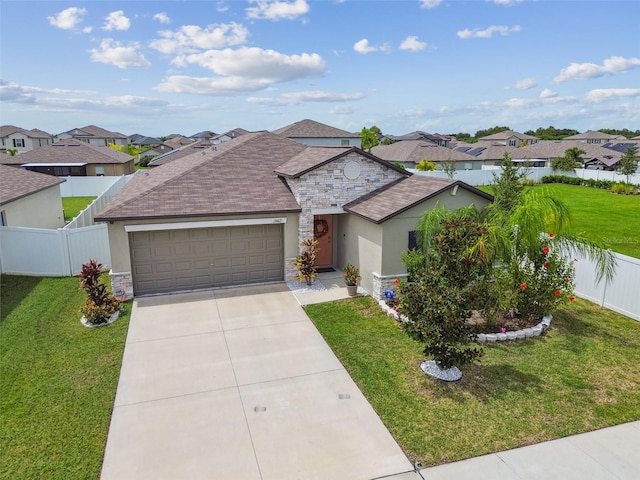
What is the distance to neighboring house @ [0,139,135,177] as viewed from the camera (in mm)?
37969

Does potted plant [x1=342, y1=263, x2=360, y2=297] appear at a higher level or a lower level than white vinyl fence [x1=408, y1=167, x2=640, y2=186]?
lower

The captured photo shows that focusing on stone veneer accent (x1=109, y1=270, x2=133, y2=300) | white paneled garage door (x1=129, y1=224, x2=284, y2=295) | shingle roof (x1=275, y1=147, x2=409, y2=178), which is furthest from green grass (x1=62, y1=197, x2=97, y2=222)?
shingle roof (x1=275, y1=147, x2=409, y2=178)

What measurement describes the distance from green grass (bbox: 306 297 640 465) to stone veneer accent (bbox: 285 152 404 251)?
14.6 ft

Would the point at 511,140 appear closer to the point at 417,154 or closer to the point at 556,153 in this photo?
the point at 556,153

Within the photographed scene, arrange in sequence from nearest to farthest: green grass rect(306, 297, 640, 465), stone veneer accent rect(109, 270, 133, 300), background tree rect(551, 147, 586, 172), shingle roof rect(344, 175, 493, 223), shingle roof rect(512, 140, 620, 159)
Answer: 1. green grass rect(306, 297, 640, 465)
2. shingle roof rect(344, 175, 493, 223)
3. stone veneer accent rect(109, 270, 133, 300)
4. background tree rect(551, 147, 586, 172)
5. shingle roof rect(512, 140, 620, 159)

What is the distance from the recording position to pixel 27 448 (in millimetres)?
6945

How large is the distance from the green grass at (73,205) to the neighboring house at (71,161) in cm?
550

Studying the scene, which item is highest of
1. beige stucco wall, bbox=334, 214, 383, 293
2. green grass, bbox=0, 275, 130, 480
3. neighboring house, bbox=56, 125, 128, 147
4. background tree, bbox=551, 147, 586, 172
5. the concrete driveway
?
neighboring house, bbox=56, 125, 128, 147

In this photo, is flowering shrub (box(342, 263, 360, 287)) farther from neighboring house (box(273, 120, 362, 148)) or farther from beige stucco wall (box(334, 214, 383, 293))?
neighboring house (box(273, 120, 362, 148))

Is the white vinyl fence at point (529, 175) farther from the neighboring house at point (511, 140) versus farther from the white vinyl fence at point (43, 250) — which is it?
the neighboring house at point (511, 140)

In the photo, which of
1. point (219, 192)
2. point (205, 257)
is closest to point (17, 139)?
point (219, 192)

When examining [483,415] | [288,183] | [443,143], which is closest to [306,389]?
[483,415]

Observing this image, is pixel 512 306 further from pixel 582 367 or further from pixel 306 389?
pixel 306 389

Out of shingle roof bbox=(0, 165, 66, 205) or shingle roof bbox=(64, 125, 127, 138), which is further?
shingle roof bbox=(64, 125, 127, 138)
